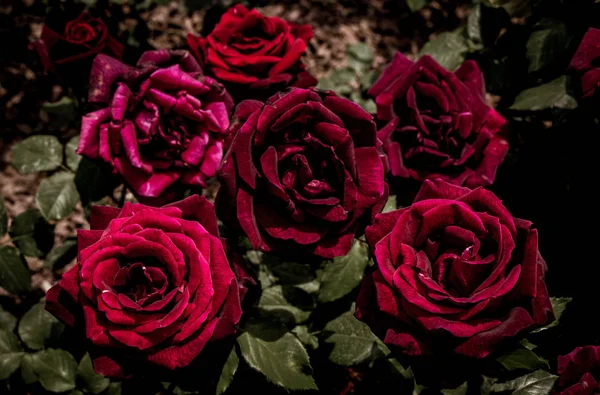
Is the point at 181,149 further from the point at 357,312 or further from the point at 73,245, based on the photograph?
the point at 73,245

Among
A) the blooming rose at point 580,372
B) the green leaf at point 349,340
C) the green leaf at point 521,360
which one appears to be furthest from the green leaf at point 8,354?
the blooming rose at point 580,372

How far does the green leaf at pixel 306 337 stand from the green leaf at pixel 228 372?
346mm

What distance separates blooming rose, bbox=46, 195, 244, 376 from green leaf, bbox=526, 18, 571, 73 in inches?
47.7

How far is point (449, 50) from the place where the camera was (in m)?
1.80

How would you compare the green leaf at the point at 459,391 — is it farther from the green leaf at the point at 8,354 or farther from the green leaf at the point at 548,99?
the green leaf at the point at 8,354

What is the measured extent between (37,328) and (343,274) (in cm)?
116

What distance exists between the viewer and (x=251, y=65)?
1432 millimetres

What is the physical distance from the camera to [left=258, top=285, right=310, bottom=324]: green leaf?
164 centimetres

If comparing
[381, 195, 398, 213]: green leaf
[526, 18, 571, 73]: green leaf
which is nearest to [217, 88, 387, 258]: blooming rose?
[381, 195, 398, 213]: green leaf

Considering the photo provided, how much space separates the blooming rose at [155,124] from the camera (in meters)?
1.29

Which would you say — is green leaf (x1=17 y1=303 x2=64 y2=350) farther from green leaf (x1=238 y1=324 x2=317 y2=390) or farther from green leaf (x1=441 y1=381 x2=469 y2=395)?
green leaf (x1=441 y1=381 x2=469 y2=395)

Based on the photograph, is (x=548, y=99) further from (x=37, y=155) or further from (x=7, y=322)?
(x=7, y=322)

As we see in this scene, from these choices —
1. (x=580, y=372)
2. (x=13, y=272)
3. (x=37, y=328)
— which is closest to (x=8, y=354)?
(x=37, y=328)

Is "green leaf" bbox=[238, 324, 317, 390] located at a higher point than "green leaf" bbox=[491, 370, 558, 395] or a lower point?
lower
